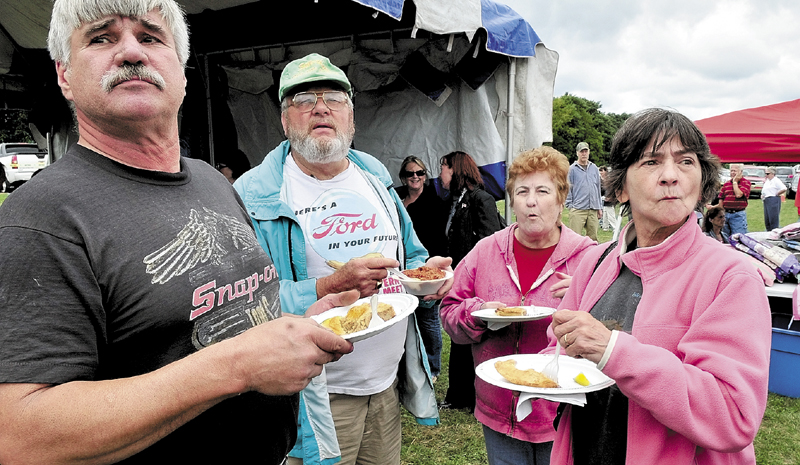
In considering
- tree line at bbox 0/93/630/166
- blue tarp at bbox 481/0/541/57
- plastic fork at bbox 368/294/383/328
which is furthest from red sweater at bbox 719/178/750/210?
tree line at bbox 0/93/630/166

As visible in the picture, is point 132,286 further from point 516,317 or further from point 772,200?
point 772,200

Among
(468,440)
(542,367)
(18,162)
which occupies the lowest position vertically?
(468,440)

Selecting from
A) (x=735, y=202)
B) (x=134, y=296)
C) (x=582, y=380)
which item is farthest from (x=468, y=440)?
(x=735, y=202)

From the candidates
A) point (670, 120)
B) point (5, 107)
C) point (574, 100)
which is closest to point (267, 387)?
point (670, 120)

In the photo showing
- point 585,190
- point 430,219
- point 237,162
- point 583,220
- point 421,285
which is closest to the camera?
point 421,285

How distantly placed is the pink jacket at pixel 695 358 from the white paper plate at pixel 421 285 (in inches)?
42.4

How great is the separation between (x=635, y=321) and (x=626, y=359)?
0.92ft

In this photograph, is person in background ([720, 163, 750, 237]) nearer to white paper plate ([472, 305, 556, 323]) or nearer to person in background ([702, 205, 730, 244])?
person in background ([702, 205, 730, 244])

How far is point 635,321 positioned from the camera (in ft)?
5.44

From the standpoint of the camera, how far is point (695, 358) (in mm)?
1460

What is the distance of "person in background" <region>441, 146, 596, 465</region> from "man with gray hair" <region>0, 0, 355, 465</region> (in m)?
1.33

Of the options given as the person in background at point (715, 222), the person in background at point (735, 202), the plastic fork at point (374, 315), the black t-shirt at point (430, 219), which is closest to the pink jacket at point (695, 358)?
the plastic fork at point (374, 315)

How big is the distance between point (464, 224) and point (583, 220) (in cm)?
807

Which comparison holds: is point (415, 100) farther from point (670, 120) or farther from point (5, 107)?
point (5, 107)
